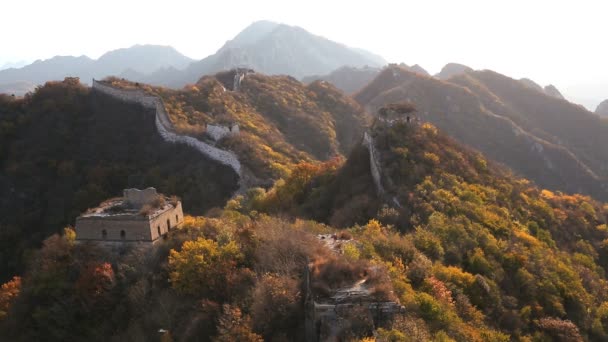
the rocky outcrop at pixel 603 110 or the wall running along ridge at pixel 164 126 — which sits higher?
the wall running along ridge at pixel 164 126

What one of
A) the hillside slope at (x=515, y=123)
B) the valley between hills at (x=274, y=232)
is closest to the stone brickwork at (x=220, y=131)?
the valley between hills at (x=274, y=232)

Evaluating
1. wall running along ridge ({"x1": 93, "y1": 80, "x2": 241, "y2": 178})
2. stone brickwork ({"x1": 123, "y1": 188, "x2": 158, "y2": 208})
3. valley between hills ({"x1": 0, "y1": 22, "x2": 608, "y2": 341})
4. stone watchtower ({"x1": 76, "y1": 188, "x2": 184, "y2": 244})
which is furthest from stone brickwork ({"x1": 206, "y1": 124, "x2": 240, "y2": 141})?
stone watchtower ({"x1": 76, "y1": 188, "x2": 184, "y2": 244})

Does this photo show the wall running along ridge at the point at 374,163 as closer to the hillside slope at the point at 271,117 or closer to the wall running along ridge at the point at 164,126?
the hillside slope at the point at 271,117

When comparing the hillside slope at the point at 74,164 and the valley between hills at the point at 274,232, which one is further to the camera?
the hillside slope at the point at 74,164

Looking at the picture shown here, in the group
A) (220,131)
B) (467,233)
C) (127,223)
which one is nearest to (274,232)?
(127,223)

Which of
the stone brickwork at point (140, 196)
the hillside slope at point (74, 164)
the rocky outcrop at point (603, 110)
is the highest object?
the stone brickwork at point (140, 196)

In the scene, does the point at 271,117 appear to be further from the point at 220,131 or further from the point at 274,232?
the point at 274,232

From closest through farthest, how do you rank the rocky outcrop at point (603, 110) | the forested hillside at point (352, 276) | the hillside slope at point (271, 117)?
the forested hillside at point (352, 276)
the hillside slope at point (271, 117)
the rocky outcrop at point (603, 110)

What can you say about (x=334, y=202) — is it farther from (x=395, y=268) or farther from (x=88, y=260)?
(x=88, y=260)

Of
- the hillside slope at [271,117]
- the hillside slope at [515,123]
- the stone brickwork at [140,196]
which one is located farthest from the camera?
the hillside slope at [515,123]
